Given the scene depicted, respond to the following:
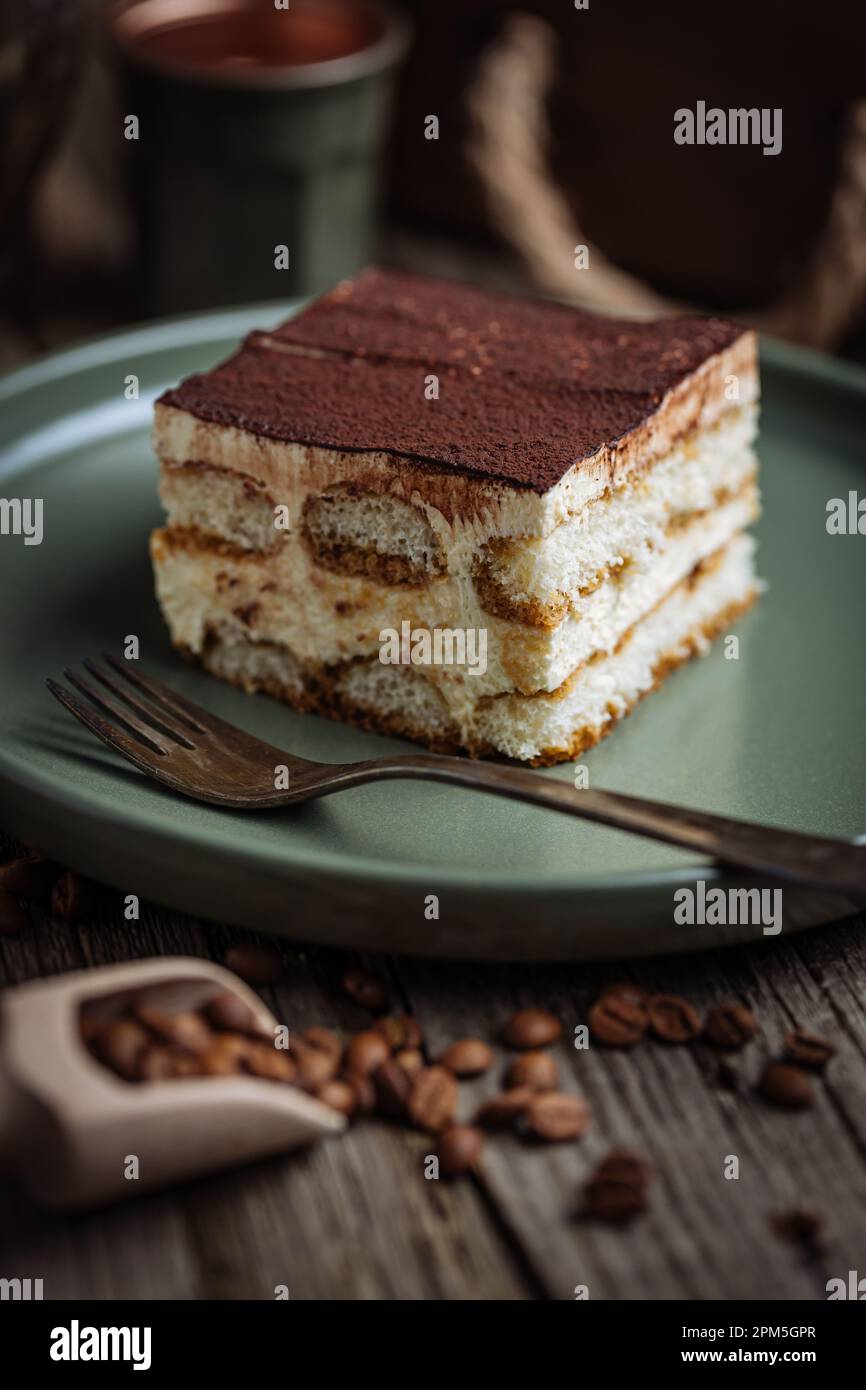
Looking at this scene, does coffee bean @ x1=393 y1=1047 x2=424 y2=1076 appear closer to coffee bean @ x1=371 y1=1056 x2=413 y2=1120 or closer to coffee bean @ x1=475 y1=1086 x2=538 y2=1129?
coffee bean @ x1=371 y1=1056 x2=413 y2=1120

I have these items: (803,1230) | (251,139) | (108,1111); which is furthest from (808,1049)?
(251,139)

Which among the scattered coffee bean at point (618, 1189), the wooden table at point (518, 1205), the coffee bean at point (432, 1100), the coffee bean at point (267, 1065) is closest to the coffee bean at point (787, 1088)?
the wooden table at point (518, 1205)

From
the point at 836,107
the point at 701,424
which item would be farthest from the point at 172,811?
A: the point at 836,107

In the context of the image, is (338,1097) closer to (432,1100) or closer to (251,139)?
(432,1100)

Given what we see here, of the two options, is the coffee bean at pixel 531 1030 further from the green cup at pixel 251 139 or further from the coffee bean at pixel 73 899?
the green cup at pixel 251 139

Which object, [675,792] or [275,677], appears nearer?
[675,792]

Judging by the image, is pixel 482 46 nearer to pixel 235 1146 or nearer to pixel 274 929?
pixel 274 929
